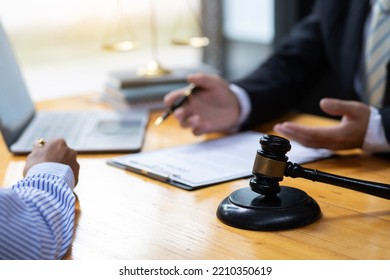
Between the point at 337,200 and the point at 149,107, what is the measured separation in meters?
0.92

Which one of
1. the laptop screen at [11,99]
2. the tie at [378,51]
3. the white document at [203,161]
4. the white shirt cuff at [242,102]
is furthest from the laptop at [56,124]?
the tie at [378,51]

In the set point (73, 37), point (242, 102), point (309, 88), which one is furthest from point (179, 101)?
point (73, 37)

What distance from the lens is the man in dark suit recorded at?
1407mm

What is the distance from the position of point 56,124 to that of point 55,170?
1.99 ft

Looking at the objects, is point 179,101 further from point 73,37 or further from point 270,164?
point 73,37

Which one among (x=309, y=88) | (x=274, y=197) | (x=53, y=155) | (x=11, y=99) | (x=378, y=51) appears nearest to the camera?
(x=274, y=197)

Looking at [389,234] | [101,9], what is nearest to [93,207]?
[389,234]

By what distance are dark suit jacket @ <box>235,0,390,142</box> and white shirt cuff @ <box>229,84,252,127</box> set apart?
0.09ft

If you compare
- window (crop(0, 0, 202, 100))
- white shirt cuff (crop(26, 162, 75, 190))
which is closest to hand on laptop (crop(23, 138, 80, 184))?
white shirt cuff (crop(26, 162, 75, 190))

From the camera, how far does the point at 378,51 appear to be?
1.80 metres

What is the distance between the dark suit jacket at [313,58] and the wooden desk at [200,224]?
1.59ft

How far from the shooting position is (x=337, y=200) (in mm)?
1130

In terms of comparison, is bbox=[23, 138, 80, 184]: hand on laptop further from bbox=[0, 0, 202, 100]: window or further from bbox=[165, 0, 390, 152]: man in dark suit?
bbox=[0, 0, 202, 100]: window
